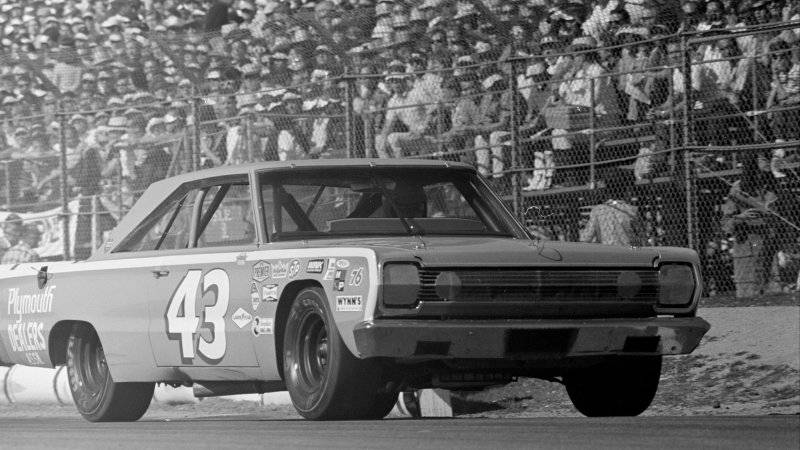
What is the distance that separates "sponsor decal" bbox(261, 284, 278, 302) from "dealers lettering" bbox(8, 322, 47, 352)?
7.00ft

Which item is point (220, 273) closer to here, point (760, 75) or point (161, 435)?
point (161, 435)

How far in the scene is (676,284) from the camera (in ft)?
23.6

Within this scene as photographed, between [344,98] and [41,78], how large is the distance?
8559 mm

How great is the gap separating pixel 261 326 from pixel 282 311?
0.52ft

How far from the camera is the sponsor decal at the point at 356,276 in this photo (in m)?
6.64

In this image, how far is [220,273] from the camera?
760cm

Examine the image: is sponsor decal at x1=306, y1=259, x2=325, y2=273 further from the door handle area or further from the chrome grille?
the door handle area

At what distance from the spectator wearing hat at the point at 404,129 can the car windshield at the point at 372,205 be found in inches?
226

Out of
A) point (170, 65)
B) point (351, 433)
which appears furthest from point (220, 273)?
point (170, 65)

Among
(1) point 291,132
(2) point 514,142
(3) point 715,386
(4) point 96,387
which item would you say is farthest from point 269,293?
(1) point 291,132

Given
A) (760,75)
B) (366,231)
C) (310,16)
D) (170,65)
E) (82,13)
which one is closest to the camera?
(366,231)

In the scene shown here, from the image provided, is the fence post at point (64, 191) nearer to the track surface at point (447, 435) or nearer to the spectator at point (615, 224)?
the spectator at point (615, 224)

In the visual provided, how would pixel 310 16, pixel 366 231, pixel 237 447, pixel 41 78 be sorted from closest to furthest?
pixel 237 447, pixel 366 231, pixel 310 16, pixel 41 78

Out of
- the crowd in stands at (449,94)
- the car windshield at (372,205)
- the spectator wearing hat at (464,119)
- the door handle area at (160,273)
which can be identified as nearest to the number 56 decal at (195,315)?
the door handle area at (160,273)
